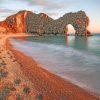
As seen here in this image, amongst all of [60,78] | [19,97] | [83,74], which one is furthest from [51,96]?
[83,74]

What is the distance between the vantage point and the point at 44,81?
2214cm

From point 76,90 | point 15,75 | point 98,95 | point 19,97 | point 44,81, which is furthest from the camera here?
point 15,75

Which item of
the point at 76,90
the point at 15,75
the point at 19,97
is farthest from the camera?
the point at 15,75

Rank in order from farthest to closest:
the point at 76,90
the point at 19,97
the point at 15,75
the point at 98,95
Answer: the point at 15,75 → the point at 76,90 → the point at 98,95 → the point at 19,97

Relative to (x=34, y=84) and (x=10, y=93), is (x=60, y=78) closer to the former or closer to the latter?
(x=34, y=84)

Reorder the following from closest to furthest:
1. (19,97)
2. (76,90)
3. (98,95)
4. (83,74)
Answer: (19,97) < (98,95) < (76,90) < (83,74)

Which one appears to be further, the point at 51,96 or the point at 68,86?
the point at 68,86

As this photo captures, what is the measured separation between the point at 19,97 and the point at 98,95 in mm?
6344

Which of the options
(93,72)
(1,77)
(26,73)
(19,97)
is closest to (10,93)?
(19,97)

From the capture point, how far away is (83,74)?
26.5 meters

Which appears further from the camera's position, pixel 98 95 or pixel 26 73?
Answer: pixel 26 73

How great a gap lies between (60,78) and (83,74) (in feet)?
11.8

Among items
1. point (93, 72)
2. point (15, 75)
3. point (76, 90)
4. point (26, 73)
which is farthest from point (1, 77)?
point (93, 72)

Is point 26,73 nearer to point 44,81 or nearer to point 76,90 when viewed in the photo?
point 44,81
